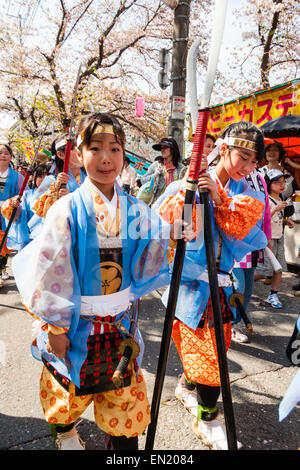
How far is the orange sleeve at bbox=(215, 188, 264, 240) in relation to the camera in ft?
6.16

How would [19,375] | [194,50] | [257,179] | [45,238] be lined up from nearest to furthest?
[194,50] → [45,238] → [19,375] → [257,179]

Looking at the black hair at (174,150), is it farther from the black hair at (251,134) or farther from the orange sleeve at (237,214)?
the orange sleeve at (237,214)

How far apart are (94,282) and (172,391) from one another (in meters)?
1.48

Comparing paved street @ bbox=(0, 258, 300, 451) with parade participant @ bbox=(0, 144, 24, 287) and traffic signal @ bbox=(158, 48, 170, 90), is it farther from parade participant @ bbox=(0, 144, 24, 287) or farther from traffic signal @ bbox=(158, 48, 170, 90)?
traffic signal @ bbox=(158, 48, 170, 90)

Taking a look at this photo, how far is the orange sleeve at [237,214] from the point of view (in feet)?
6.16

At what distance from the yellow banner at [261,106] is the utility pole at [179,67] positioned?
7.04ft

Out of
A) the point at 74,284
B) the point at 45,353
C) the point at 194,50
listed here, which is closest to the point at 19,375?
the point at 45,353

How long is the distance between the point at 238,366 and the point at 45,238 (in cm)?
226

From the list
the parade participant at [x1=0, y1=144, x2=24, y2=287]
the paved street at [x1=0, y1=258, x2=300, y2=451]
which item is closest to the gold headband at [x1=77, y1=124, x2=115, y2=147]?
the paved street at [x1=0, y1=258, x2=300, y2=451]

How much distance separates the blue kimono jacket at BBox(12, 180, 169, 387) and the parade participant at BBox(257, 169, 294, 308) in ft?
10.8

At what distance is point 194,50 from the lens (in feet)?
4.52

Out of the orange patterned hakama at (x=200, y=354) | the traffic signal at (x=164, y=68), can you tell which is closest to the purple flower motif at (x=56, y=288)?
the orange patterned hakama at (x=200, y=354)

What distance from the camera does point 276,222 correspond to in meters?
5.01

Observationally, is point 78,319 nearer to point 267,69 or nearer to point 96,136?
point 96,136
